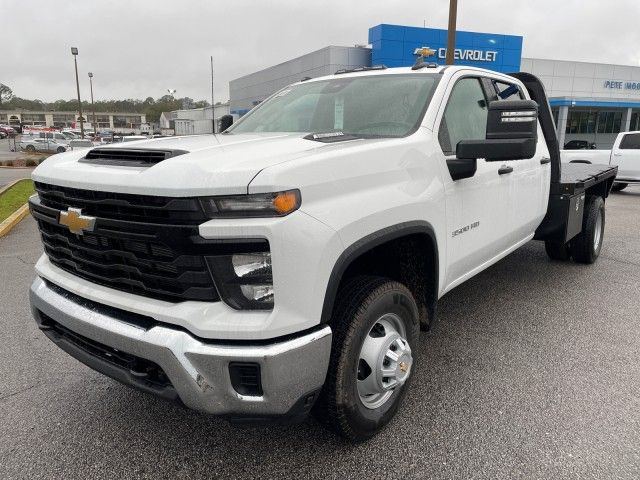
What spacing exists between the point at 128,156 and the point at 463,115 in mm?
2187

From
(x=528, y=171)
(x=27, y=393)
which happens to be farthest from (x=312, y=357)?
(x=528, y=171)

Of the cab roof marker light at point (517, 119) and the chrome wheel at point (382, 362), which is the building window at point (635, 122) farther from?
the chrome wheel at point (382, 362)

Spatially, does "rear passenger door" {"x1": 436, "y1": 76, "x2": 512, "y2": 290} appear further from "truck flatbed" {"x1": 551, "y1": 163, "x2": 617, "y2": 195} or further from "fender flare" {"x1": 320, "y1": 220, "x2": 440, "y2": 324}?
"truck flatbed" {"x1": 551, "y1": 163, "x2": 617, "y2": 195}

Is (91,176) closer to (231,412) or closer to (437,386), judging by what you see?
(231,412)

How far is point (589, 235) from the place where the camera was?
570 centimetres

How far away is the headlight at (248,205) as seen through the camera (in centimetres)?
193

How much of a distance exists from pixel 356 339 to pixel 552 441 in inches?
47.5

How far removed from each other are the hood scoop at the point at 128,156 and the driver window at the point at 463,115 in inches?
62.8

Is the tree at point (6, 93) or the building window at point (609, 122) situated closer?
the building window at point (609, 122)

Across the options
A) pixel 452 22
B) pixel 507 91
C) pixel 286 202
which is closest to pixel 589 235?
pixel 507 91

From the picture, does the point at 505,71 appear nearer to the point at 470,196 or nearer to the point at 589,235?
the point at 589,235

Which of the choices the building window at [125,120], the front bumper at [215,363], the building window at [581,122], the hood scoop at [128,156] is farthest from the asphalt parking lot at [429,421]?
the building window at [125,120]

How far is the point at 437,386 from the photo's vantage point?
318cm

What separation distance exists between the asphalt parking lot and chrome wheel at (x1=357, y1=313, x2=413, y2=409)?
0.26 metres
